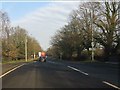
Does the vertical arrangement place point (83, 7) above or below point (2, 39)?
above

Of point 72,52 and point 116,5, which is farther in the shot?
point 72,52

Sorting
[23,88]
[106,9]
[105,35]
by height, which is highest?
[106,9]

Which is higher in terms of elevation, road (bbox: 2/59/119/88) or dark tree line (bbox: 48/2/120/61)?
dark tree line (bbox: 48/2/120/61)

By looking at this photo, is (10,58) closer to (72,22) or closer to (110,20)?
(72,22)

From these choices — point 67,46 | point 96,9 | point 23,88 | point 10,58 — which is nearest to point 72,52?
point 67,46

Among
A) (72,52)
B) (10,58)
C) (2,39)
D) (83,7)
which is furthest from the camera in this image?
(72,52)

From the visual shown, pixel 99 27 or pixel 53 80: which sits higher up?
pixel 99 27

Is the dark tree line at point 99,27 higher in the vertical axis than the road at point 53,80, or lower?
higher

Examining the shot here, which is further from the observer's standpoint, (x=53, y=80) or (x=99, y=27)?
(x=99, y=27)

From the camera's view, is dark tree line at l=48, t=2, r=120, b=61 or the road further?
dark tree line at l=48, t=2, r=120, b=61

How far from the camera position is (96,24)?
69.3 metres

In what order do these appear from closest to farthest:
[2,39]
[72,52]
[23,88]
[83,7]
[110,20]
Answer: [23,88], [110,20], [83,7], [2,39], [72,52]

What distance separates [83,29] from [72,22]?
10125 millimetres

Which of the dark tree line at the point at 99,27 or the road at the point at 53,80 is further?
the dark tree line at the point at 99,27
